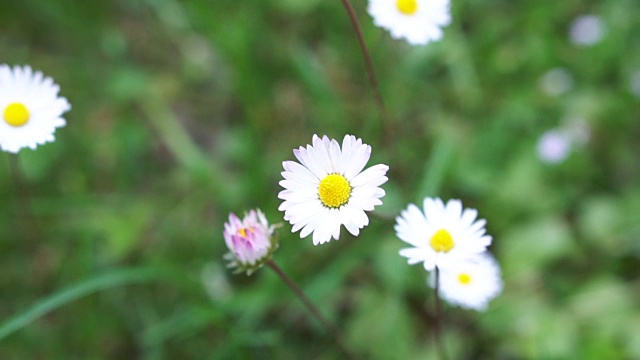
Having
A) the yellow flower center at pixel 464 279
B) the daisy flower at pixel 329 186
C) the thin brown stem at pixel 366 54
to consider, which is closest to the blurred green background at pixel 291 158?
the thin brown stem at pixel 366 54

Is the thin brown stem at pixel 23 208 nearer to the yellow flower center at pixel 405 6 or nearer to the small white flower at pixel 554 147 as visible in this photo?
the yellow flower center at pixel 405 6

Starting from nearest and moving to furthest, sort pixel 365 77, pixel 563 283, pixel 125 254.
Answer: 1. pixel 563 283
2. pixel 125 254
3. pixel 365 77

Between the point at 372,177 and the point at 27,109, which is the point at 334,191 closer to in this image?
the point at 372,177

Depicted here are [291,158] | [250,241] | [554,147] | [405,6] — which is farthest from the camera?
[291,158]

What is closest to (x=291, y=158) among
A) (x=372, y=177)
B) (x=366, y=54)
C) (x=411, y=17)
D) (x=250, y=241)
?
(x=411, y=17)

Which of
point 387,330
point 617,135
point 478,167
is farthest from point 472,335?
point 617,135

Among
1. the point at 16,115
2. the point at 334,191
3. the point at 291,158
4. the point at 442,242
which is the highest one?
the point at 291,158

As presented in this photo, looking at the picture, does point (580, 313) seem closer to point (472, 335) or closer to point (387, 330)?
point (472, 335)
